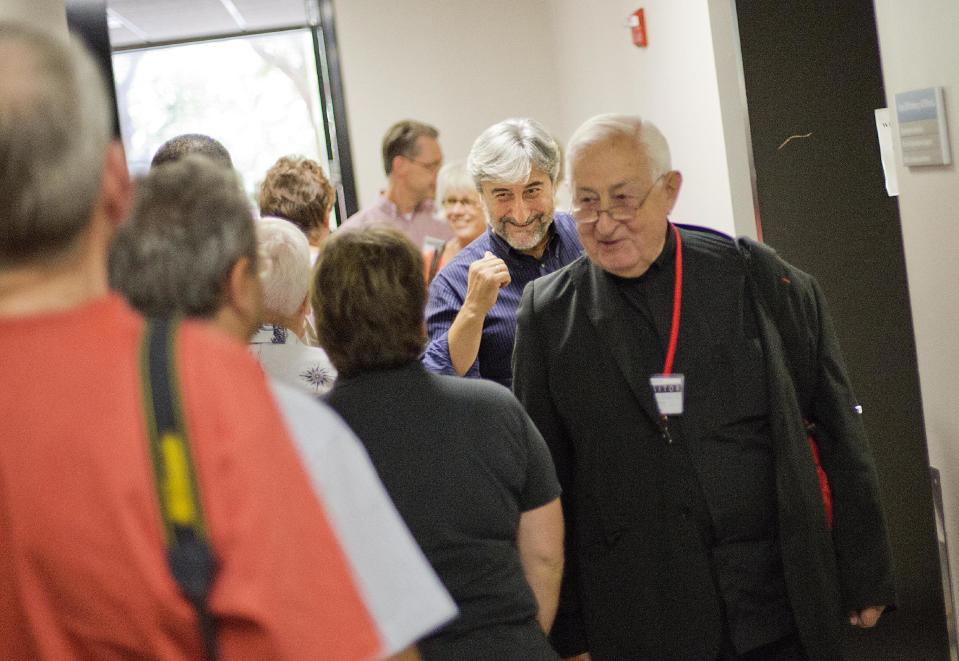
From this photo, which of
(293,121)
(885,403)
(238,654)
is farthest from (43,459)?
(293,121)

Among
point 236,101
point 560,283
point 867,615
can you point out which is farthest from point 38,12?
point 236,101

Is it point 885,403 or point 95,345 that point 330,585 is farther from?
point 885,403

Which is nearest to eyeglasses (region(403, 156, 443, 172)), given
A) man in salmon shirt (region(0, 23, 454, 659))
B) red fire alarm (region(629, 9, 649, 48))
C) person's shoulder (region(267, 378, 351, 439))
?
red fire alarm (region(629, 9, 649, 48))

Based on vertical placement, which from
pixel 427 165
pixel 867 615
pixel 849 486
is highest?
pixel 427 165

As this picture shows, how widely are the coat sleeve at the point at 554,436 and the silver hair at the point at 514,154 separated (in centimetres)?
75

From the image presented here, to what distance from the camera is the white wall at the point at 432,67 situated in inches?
285

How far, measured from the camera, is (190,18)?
8617 mm

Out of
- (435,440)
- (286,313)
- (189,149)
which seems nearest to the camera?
(435,440)

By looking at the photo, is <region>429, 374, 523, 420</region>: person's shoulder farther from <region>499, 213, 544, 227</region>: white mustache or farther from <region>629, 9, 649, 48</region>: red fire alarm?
<region>629, 9, 649, 48</region>: red fire alarm

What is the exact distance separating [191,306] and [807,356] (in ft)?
4.53

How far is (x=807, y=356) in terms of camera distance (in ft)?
7.10

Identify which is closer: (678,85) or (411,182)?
(678,85)

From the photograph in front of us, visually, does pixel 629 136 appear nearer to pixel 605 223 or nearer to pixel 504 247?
pixel 605 223

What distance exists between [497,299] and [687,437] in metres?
0.91
